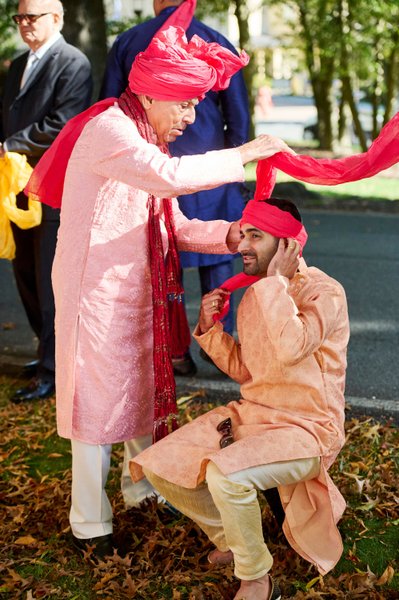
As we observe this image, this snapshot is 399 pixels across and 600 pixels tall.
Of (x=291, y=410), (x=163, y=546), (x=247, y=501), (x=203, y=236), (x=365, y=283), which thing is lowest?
(x=365, y=283)

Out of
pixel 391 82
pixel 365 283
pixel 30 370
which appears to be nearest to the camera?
pixel 30 370

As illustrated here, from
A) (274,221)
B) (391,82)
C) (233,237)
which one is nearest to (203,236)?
(233,237)

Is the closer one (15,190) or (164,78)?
(164,78)

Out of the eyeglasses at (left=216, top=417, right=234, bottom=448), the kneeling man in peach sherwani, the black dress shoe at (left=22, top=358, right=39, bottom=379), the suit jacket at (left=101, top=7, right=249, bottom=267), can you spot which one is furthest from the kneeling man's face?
the black dress shoe at (left=22, top=358, right=39, bottom=379)

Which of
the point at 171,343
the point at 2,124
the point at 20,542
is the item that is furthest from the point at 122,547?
the point at 2,124

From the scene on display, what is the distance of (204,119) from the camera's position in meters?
6.04

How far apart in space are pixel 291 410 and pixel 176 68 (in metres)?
1.36

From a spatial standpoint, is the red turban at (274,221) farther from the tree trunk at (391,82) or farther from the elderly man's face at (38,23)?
the tree trunk at (391,82)

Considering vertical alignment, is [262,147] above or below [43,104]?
above

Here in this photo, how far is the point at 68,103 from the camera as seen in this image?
19.1 ft

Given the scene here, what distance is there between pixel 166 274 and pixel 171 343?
1.02 feet

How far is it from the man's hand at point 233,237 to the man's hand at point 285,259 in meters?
0.38

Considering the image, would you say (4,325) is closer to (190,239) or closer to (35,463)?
(35,463)

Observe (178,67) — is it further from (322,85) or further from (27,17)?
(322,85)
